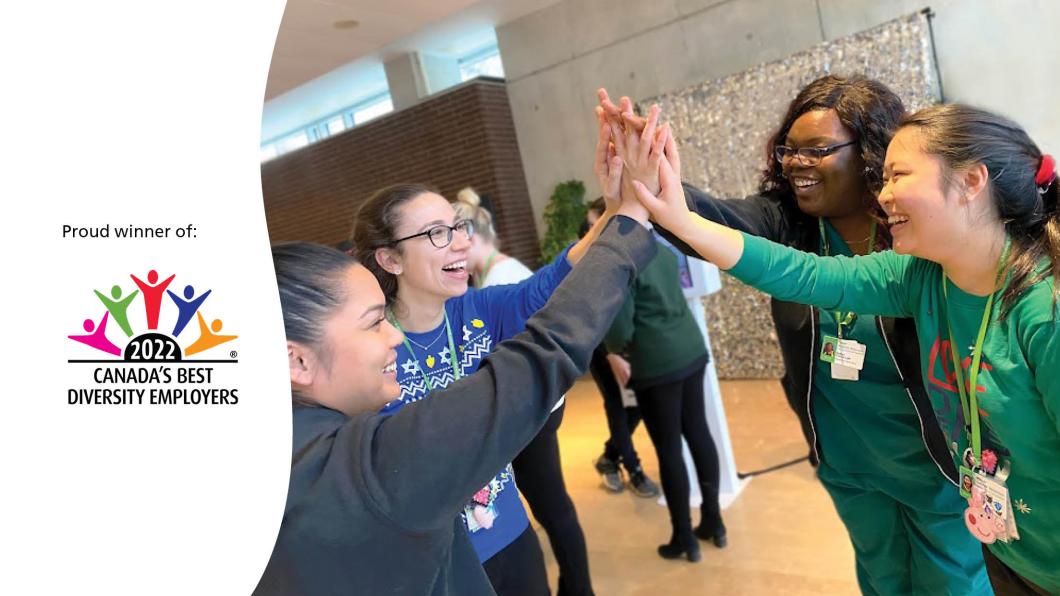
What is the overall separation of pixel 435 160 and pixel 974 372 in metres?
6.87

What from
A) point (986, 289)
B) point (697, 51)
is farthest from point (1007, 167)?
point (697, 51)

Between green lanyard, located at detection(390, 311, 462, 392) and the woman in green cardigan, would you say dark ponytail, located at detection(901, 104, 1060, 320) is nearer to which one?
green lanyard, located at detection(390, 311, 462, 392)

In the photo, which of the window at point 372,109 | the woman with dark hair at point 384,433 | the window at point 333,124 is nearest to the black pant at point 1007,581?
the woman with dark hair at point 384,433

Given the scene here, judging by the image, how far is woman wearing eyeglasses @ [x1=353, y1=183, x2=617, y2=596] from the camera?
152 cm

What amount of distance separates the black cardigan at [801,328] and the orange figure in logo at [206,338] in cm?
99

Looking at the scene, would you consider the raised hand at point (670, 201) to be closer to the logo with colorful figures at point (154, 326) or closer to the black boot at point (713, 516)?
the logo with colorful figures at point (154, 326)

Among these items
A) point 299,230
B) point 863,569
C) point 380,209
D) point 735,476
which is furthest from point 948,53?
point 299,230

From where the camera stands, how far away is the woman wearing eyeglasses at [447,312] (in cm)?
152

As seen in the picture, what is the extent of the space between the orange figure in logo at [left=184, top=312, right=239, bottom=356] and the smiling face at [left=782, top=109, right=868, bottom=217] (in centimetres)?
133

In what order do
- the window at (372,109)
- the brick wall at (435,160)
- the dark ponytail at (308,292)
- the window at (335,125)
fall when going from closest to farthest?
the dark ponytail at (308,292) → the brick wall at (435,160) → the window at (372,109) → the window at (335,125)

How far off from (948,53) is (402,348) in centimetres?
514

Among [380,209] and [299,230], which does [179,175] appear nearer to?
[380,209]

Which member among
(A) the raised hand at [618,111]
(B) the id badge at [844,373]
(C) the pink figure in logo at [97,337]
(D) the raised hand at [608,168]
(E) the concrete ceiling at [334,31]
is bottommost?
(B) the id badge at [844,373]

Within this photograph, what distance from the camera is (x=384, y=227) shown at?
1.60m
